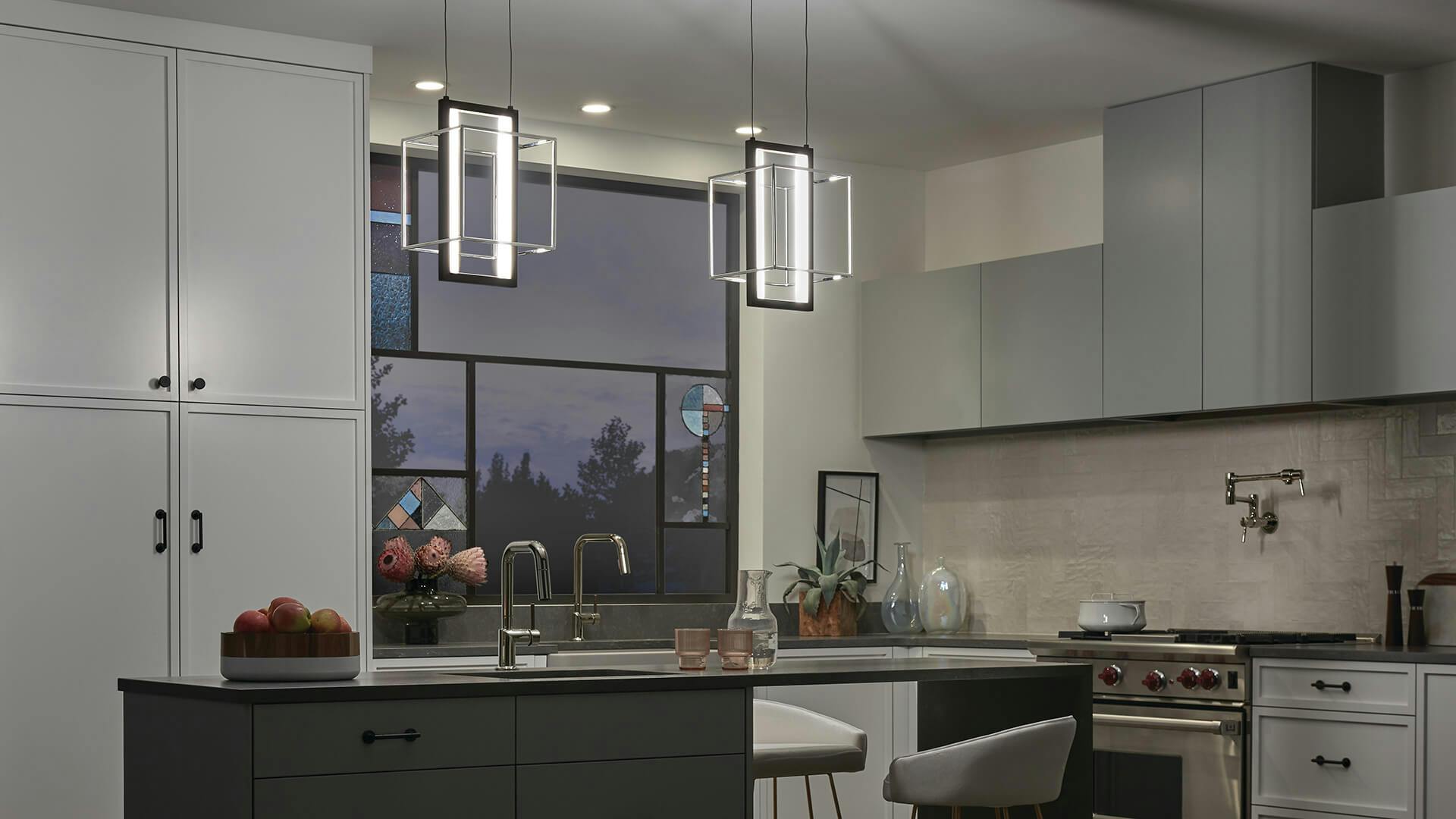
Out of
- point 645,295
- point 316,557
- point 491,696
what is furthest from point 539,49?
point 491,696

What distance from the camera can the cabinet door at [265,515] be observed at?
4.48 m

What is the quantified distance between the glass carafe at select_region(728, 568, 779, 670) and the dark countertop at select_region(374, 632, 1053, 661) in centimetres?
171

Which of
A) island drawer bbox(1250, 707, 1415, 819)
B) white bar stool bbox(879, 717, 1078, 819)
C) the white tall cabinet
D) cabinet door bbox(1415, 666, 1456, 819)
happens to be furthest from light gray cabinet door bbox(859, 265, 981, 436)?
white bar stool bbox(879, 717, 1078, 819)

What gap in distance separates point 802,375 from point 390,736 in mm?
3618

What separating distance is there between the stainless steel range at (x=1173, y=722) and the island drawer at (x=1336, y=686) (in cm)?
7

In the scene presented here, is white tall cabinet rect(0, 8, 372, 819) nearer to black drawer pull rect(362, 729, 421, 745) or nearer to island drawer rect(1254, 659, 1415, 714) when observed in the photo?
black drawer pull rect(362, 729, 421, 745)

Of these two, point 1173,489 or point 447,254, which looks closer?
point 447,254

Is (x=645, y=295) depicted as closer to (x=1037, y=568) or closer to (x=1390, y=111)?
(x=1037, y=568)

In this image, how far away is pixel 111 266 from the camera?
443cm

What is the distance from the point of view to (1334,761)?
4480 mm

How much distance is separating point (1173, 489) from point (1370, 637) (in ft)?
2.84

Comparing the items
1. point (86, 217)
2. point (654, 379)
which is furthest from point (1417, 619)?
point (86, 217)

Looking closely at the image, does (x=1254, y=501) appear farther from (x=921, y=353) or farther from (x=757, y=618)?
(x=757, y=618)

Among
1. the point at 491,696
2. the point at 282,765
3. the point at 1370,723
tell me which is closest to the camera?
the point at 282,765
